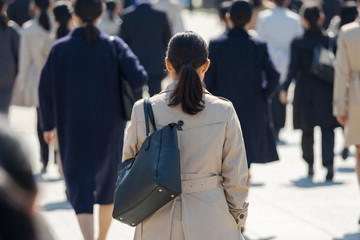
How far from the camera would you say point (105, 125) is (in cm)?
527

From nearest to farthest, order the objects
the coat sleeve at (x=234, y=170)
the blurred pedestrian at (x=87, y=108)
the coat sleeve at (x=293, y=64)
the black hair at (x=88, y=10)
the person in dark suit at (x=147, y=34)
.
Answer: the coat sleeve at (x=234, y=170) < the blurred pedestrian at (x=87, y=108) < the black hair at (x=88, y=10) < the coat sleeve at (x=293, y=64) < the person in dark suit at (x=147, y=34)

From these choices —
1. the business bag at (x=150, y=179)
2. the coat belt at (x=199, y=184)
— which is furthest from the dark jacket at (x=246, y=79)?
the business bag at (x=150, y=179)

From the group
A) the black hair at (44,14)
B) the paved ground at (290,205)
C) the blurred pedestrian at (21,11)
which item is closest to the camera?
the paved ground at (290,205)

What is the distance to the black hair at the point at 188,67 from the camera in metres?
3.54

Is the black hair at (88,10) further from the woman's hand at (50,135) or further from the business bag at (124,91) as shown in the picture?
the woman's hand at (50,135)

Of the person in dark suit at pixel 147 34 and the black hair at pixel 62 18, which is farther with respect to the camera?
the person in dark suit at pixel 147 34

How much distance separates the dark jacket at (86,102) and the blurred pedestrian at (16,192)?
378 centimetres

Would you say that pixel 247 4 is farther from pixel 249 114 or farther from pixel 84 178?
pixel 84 178

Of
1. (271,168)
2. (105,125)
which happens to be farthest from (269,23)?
(105,125)

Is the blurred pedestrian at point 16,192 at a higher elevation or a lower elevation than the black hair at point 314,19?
higher

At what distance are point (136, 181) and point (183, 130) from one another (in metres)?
0.32

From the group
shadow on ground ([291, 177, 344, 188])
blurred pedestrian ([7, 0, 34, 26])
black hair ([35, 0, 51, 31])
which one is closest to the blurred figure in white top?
black hair ([35, 0, 51, 31])

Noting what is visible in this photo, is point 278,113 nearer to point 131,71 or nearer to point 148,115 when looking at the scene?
point 131,71

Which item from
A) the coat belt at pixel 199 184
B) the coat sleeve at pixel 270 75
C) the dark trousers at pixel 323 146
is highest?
the coat belt at pixel 199 184
